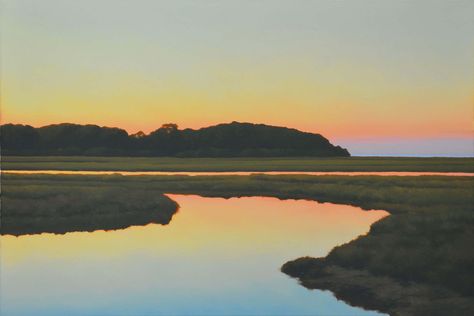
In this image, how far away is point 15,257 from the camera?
730 inches

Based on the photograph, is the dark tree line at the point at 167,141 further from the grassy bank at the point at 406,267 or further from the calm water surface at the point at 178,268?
the grassy bank at the point at 406,267

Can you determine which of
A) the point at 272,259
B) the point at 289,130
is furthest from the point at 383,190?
the point at 272,259

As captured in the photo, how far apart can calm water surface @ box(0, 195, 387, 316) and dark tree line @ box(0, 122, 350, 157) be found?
13769mm

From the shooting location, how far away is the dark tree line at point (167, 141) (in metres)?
37.0

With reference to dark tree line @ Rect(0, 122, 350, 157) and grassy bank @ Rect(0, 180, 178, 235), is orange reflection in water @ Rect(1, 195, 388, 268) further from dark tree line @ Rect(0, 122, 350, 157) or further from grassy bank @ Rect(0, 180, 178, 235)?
dark tree line @ Rect(0, 122, 350, 157)

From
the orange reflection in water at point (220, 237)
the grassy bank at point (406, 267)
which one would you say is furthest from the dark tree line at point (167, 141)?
the grassy bank at point (406, 267)

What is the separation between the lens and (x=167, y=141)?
159 feet

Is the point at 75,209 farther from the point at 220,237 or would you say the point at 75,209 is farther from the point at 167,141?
the point at 167,141

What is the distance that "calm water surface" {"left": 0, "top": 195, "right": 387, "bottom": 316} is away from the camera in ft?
44.4

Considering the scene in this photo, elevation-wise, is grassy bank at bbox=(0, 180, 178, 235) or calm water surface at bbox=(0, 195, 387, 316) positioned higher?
grassy bank at bbox=(0, 180, 178, 235)

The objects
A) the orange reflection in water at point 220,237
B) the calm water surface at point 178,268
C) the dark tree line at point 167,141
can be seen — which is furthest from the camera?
the dark tree line at point 167,141

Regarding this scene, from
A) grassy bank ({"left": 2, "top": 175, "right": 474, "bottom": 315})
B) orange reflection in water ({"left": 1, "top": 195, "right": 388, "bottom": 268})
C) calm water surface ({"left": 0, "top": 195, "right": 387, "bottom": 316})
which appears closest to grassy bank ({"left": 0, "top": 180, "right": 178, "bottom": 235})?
orange reflection in water ({"left": 1, "top": 195, "right": 388, "bottom": 268})

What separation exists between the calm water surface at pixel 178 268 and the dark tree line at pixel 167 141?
542 inches

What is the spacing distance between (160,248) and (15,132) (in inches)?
719
